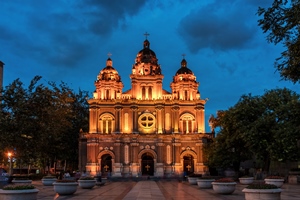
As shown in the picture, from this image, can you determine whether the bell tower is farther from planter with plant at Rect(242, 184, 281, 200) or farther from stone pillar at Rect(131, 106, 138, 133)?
planter with plant at Rect(242, 184, 281, 200)

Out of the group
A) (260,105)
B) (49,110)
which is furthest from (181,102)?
(49,110)

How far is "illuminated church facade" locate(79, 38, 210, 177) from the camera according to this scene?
236 feet

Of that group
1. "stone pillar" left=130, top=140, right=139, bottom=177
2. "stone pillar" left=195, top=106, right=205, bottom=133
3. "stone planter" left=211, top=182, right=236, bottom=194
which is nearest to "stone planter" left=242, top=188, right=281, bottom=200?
"stone planter" left=211, top=182, right=236, bottom=194

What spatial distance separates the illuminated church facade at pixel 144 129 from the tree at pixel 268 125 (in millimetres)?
20976

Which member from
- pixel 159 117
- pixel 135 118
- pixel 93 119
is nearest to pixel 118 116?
pixel 135 118

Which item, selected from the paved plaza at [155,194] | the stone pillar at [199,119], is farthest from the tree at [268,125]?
the stone pillar at [199,119]

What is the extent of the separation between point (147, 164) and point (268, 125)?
3202cm

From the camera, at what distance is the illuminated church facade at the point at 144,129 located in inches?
2835

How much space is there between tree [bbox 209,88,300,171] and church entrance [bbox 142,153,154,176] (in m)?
23.8

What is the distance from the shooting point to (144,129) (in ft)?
245

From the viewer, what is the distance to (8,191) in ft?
68.6

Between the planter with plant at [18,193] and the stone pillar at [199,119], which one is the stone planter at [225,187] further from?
the stone pillar at [199,119]

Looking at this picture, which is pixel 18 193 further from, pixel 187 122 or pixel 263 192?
pixel 187 122

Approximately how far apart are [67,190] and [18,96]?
11137 mm
